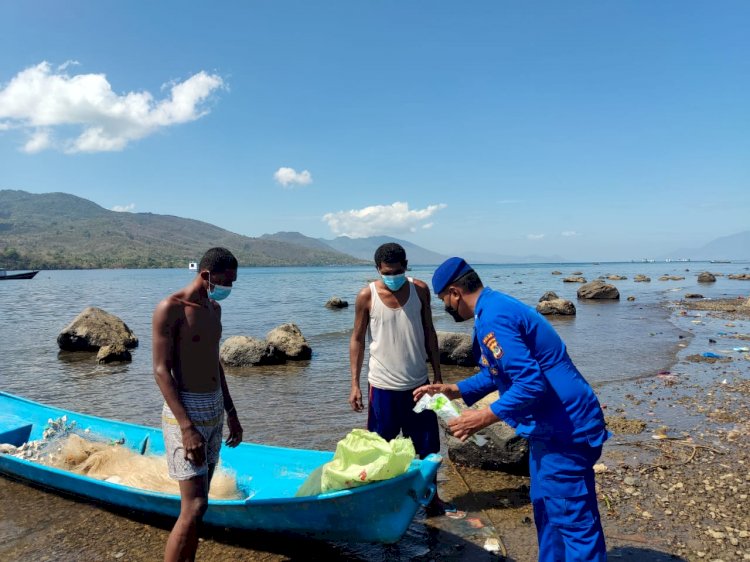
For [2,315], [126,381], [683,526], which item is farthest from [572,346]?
[2,315]

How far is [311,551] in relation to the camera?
4.72 meters

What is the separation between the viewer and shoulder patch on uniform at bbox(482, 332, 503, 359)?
3.09 meters

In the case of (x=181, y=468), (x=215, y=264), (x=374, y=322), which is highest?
(x=215, y=264)

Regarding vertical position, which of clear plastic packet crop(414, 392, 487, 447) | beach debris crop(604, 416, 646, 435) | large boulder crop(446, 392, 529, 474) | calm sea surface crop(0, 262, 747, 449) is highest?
clear plastic packet crop(414, 392, 487, 447)

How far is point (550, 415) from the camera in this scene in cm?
315

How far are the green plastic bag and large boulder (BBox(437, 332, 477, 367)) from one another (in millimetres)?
10352

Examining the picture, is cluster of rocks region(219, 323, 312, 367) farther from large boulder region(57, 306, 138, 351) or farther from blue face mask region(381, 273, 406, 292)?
blue face mask region(381, 273, 406, 292)

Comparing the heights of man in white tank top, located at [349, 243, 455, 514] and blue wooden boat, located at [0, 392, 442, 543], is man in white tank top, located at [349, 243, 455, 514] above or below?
above

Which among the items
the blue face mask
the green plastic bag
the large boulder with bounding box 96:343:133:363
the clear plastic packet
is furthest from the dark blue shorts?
the large boulder with bounding box 96:343:133:363

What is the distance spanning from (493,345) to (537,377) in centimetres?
33

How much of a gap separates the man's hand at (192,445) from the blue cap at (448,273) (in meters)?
2.05

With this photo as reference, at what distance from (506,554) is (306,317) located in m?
25.2

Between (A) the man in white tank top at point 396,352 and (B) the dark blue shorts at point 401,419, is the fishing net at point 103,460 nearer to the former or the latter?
(B) the dark blue shorts at point 401,419

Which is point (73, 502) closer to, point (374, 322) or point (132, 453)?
point (132, 453)
